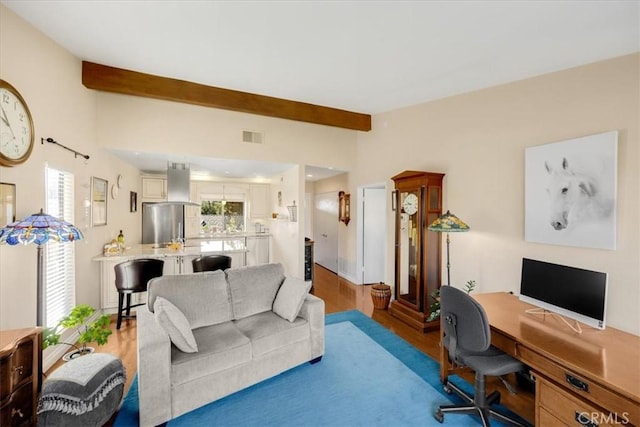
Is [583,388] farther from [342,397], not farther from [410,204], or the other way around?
[410,204]

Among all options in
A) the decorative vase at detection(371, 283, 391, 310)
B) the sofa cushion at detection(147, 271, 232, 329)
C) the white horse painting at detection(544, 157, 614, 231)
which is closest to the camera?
the white horse painting at detection(544, 157, 614, 231)

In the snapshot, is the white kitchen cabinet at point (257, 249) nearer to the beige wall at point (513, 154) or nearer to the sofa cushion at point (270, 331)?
the sofa cushion at point (270, 331)

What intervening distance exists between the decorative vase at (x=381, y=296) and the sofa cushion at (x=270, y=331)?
73.9 inches

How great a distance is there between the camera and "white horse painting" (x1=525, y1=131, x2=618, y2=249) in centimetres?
217

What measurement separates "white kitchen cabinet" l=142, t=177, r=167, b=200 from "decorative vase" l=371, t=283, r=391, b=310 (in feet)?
15.6

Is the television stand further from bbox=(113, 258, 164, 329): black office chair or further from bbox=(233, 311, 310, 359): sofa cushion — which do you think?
bbox=(113, 258, 164, 329): black office chair

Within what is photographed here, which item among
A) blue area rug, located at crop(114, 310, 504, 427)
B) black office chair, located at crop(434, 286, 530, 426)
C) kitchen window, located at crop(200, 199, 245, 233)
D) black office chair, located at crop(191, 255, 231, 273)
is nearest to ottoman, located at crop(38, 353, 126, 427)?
blue area rug, located at crop(114, 310, 504, 427)

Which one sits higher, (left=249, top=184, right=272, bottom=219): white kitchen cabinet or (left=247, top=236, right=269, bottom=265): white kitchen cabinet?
(left=249, top=184, right=272, bottom=219): white kitchen cabinet

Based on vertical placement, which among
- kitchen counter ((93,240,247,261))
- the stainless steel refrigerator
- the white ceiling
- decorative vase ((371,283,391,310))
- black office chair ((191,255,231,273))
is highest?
the white ceiling

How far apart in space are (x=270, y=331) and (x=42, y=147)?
2.76m

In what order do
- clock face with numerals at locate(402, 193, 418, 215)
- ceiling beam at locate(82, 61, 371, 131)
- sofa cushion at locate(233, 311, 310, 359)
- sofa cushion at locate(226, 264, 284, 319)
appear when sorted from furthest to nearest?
clock face with numerals at locate(402, 193, 418, 215) → ceiling beam at locate(82, 61, 371, 131) → sofa cushion at locate(226, 264, 284, 319) → sofa cushion at locate(233, 311, 310, 359)

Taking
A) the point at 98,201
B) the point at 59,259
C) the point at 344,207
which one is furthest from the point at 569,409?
the point at 98,201

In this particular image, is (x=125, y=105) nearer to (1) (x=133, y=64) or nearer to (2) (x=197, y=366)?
(1) (x=133, y=64)

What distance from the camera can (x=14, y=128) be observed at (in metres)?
2.16
